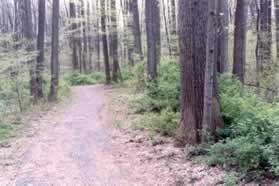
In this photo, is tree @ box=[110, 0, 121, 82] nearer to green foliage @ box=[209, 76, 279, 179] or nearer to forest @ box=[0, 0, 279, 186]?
forest @ box=[0, 0, 279, 186]

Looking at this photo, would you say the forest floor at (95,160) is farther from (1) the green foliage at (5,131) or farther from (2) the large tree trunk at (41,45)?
(2) the large tree trunk at (41,45)

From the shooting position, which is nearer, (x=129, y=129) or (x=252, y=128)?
(x=252, y=128)

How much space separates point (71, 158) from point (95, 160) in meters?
0.59

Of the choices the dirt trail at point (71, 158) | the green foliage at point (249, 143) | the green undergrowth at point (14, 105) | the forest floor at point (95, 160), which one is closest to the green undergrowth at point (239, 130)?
the green foliage at point (249, 143)

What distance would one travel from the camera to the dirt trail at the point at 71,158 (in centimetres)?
572

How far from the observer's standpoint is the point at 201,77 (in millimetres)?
6297

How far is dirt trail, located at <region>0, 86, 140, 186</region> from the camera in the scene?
5723 mm

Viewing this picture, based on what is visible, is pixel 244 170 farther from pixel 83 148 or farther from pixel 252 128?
pixel 83 148

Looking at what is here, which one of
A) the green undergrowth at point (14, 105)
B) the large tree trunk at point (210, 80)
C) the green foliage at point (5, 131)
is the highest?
the large tree trunk at point (210, 80)

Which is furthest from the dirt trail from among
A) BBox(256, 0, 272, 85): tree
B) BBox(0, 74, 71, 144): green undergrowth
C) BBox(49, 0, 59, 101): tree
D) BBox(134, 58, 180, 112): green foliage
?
BBox(256, 0, 272, 85): tree

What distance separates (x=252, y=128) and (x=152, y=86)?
591 centimetres

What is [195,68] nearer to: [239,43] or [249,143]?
[249,143]

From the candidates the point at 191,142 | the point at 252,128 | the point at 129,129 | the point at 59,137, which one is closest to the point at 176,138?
the point at 191,142

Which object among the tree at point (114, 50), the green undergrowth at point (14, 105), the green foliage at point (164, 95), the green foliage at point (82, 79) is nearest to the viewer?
the green foliage at point (164, 95)
